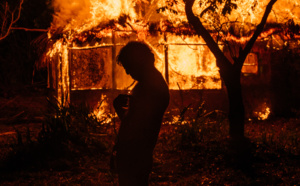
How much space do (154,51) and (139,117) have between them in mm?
8021

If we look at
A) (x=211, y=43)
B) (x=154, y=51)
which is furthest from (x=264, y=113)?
(x=211, y=43)

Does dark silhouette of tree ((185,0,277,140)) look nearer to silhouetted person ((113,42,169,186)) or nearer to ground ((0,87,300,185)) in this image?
ground ((0,87,300,185))

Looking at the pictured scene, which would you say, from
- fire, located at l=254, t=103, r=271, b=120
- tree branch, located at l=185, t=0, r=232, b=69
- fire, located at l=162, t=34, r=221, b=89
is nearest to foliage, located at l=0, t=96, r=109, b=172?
tree branch, located at l=185, t=0, r=232, b=69

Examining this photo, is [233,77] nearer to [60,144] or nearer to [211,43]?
[211,43]

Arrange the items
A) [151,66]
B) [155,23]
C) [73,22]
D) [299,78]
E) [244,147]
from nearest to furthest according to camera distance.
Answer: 1. [151,66]
2. [244,147]
3. [155,23]
4. [73,22]
5. [299,78]

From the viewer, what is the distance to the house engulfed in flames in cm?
1018

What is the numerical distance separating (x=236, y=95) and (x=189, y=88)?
14.9 ft

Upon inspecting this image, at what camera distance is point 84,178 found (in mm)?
5742

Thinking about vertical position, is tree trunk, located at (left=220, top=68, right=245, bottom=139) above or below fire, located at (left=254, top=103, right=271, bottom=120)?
above

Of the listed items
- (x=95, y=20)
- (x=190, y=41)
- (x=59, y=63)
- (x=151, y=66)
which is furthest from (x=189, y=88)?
(x=151, y=66)

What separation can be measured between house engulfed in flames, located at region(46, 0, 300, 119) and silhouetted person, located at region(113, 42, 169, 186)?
7171 millimetres

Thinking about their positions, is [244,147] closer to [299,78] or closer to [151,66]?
[151,66]

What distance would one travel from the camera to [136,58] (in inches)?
112

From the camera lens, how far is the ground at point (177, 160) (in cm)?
562
